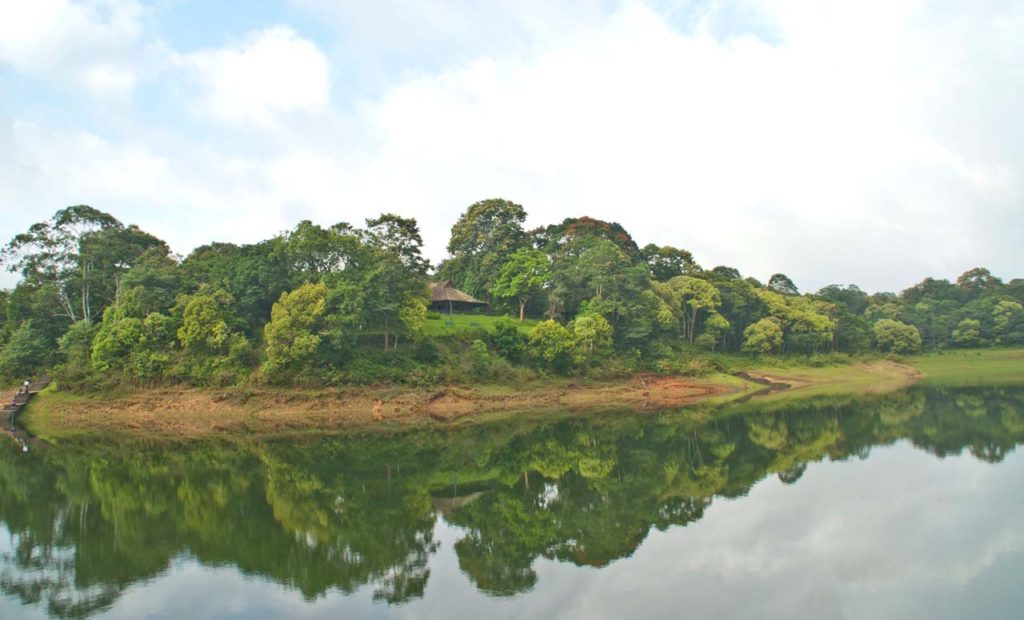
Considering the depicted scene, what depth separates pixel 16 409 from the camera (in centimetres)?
3606

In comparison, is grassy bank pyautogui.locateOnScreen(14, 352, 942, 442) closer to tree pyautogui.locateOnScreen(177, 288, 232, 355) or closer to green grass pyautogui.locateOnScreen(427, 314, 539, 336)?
tree pyautogui.locateOnScreen(177, 288, 232, 355)

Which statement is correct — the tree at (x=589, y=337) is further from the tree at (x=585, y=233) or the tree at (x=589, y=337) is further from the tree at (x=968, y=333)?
the tree at (x=968, y=333)

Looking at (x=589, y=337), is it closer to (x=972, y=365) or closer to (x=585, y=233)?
(x=585, y=233)

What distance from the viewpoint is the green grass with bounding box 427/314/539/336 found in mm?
47469

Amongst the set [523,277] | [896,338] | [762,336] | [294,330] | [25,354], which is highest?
[523,277]

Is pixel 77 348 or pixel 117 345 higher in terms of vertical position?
pixel 117 345

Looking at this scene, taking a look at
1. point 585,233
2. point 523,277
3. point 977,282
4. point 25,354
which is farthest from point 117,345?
point 977,282

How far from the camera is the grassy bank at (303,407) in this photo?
3444 centimetres

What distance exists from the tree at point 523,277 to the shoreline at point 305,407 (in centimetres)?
1194

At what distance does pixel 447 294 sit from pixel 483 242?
879 cm

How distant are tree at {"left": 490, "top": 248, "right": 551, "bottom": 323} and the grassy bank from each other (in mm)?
11820

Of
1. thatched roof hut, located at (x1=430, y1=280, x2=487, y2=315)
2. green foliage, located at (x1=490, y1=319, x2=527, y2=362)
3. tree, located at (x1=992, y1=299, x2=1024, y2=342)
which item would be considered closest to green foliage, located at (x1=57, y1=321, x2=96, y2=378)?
thatched roof hut, located at (x1=430, y1=280, x2=487, y2=315)

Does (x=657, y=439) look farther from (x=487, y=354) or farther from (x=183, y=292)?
(x=183, y=292)

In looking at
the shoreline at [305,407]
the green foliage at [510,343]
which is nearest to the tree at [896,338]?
the shoreline at [305,407]
